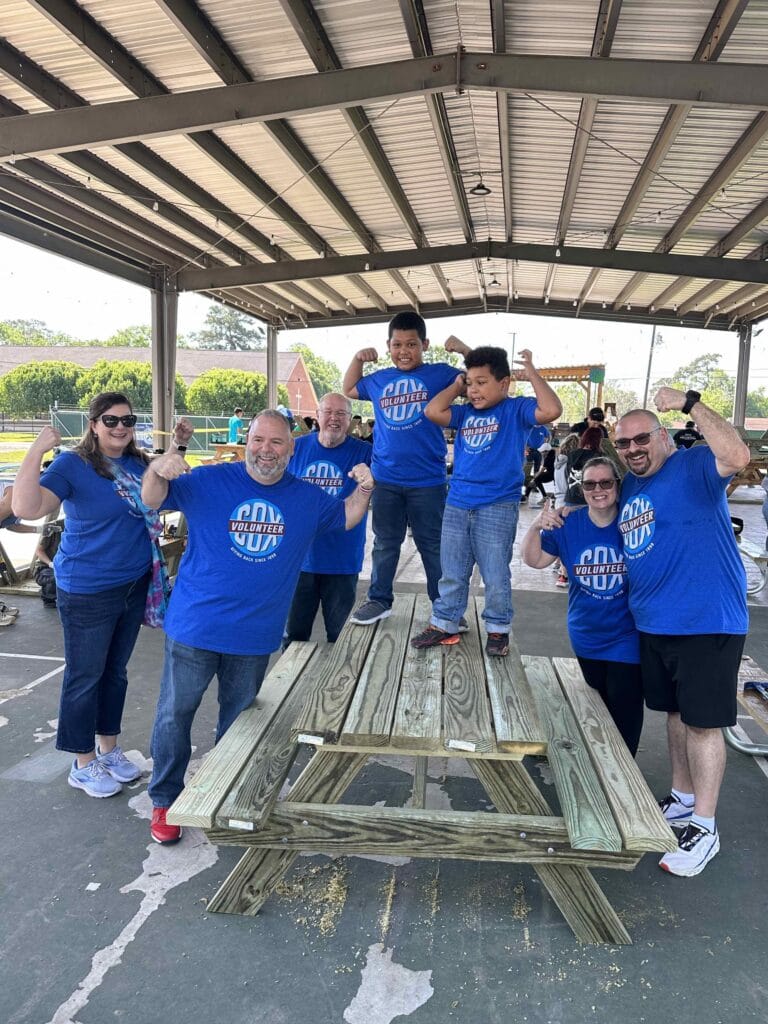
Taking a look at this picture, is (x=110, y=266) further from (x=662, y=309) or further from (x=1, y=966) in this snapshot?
(x=662, y=309)

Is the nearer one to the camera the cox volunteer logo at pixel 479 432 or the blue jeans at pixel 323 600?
the cox volunteer logo at pixel 479 432

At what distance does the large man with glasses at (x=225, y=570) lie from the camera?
274 cm

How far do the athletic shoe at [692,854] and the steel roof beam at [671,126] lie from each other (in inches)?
275

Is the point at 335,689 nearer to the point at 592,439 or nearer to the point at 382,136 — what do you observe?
the point at 592,439

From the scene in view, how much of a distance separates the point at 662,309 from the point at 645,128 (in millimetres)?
13993

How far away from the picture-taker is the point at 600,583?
3.10 meters

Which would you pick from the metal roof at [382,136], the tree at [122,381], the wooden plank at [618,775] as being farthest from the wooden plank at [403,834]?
the tree at [122,381]

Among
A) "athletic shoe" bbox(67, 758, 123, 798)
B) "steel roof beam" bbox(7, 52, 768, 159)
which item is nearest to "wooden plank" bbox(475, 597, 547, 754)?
"athletic shoe" bbox(67, 758, 123, 798)

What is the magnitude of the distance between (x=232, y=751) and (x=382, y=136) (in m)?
9.69

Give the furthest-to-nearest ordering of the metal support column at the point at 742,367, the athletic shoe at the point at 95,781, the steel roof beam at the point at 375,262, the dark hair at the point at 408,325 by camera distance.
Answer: the metal support column at the point at 742,367, the steel roof beam at the point at 375,262, the dark hair at the point at 408,325, the athletic shoe at the point at 95,781

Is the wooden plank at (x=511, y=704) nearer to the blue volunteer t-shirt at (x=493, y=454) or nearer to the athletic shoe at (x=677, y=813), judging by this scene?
the blue volunteer t-shirt at (x=493, y=454)

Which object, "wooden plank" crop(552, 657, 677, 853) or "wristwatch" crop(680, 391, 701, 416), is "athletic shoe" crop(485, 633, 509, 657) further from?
"wristwatch" crop(680, 391, 701, 416)

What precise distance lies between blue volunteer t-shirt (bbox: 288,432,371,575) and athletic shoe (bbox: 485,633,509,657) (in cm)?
95

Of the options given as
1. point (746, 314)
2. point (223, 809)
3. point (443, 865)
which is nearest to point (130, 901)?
point (223, 809)
